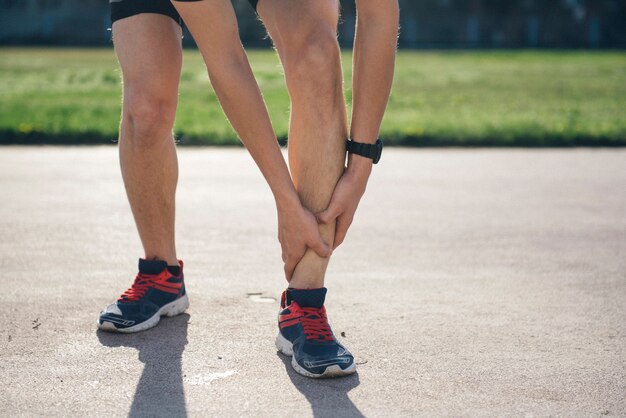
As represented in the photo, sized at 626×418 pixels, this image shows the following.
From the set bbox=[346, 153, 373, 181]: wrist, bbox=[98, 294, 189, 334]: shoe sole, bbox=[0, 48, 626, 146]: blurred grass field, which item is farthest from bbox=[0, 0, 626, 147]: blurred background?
bbox=[346, 153, 373, 181]: wrist

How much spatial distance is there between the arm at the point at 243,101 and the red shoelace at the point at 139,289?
0.72m

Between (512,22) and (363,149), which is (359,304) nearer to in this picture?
(363,149)

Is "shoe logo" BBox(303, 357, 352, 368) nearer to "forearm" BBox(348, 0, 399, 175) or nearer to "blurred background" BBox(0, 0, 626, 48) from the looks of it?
"forearm" BBox(348, 0, 399, 175)

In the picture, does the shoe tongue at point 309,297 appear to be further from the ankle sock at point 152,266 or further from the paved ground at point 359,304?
the ankle sock at point 152,266

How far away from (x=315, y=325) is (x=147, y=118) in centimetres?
91

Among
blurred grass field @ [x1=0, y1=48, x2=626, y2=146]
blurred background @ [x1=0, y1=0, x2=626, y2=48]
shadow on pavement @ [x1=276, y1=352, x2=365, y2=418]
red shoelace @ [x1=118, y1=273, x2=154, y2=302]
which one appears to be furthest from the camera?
blurred background @ [x1=0, y1=0, x2=626, y2=48]

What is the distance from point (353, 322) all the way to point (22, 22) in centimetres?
5509

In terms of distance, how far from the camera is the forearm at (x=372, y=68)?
A: 8.85ft

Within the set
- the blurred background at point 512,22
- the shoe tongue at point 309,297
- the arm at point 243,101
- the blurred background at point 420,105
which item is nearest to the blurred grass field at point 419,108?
the blurred background at point 420,105

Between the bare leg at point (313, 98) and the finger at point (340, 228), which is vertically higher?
the bare leg at point (313, 98)

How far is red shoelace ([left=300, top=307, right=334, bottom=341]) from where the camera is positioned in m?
2.68

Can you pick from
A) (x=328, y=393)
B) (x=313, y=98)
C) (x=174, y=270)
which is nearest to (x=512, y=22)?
(x=174, y=270)

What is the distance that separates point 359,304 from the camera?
3361mm

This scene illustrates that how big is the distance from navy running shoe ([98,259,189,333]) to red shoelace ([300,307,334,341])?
0.62m
